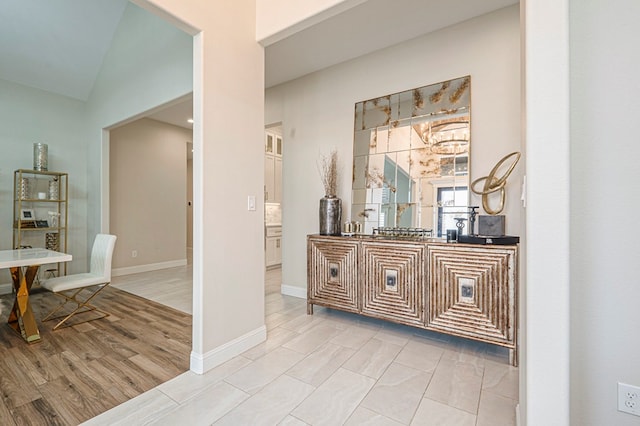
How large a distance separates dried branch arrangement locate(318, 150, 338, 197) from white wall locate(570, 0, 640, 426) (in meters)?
2.27

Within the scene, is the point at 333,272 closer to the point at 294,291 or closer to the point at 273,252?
the point at 294,291

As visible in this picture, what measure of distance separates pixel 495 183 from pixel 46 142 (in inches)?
235

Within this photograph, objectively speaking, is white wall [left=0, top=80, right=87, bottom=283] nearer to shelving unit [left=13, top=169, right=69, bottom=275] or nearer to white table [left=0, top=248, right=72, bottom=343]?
shelving unit [left=13, top=169, right=69, bottom=275]

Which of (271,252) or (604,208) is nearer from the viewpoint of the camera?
(604,208)

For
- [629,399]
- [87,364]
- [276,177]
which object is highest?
[276,177]

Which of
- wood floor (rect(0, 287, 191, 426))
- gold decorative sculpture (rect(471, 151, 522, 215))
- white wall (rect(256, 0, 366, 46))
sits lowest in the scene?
wood floor (rect(0, 287, 191, 426))

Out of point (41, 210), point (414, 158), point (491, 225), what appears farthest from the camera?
point (41, 210)

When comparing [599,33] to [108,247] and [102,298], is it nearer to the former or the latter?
[108,247]

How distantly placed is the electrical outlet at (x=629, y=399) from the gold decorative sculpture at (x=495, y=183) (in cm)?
147

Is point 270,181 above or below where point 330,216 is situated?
above

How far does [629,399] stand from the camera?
1.10 meters

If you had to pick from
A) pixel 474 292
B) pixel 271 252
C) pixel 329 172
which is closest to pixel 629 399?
pixel 474 292

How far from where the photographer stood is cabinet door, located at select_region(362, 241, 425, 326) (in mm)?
2398

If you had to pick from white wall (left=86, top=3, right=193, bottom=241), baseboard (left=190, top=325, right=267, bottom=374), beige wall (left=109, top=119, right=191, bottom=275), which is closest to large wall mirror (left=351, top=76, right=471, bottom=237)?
baseboard (left=190, top=325, right=267, bottom=374)
